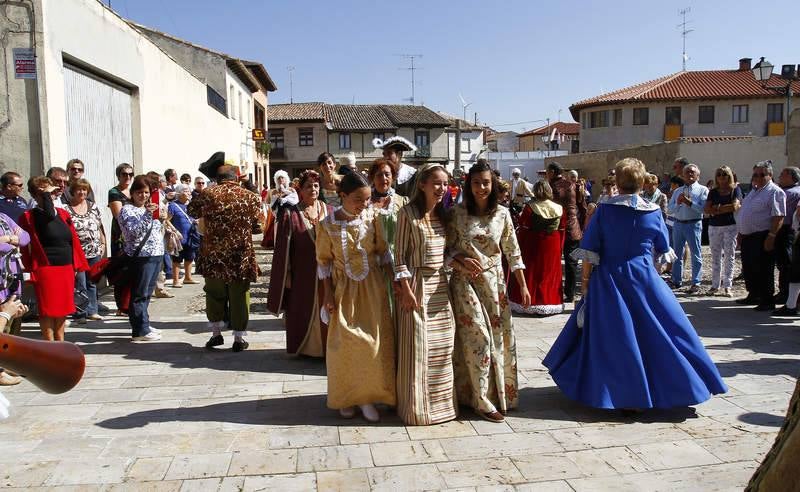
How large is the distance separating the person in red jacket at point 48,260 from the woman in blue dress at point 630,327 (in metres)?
4.14

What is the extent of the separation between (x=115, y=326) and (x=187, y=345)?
1.39 meters

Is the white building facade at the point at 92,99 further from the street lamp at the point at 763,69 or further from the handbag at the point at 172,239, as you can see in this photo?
the street lamp at the point at 763,69

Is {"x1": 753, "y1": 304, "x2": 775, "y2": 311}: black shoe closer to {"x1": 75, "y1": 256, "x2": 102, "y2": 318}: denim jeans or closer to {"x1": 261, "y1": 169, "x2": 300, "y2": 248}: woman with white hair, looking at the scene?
{"x1": 261, "y1": 169, "x2": 300, "y2": 248}: woman with white hair

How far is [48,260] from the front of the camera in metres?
5.68

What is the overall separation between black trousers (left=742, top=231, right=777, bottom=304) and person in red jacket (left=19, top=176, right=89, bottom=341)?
24.9 ft

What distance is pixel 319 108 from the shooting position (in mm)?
53875

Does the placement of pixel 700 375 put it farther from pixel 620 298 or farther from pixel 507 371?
pixel 507 371

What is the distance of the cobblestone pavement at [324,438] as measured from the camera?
11.9 ft

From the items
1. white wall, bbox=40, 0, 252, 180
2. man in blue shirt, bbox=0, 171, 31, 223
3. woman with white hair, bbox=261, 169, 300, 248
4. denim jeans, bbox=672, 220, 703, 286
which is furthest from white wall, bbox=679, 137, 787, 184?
man in blue shirt, bbox=0, 171, 31, 223

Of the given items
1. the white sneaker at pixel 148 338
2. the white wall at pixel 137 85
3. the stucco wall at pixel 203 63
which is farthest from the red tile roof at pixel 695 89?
the white sneaker at pixel 148 338

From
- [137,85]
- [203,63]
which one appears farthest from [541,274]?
[203,63]

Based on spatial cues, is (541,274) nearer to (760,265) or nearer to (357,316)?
(760,265)

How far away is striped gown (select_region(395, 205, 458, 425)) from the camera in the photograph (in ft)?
14.2

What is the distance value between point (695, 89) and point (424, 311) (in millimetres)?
45212
